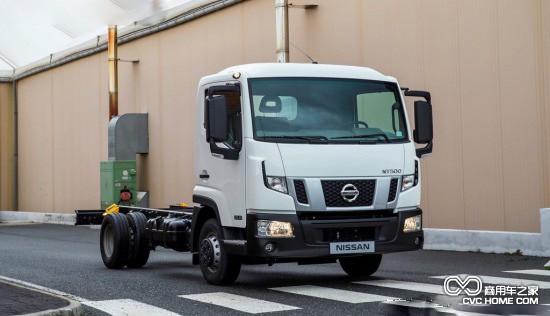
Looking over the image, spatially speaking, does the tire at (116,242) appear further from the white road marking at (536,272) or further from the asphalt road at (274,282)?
the white road marking at (536,272)

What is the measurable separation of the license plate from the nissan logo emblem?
0.48 m

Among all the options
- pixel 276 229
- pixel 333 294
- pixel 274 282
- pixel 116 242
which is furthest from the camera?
pixel 116 242

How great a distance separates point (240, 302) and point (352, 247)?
158 centimetres

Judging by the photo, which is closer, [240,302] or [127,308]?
[127,308]

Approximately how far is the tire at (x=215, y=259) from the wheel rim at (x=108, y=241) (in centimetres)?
319

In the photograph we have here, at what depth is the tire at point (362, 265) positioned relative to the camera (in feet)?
40.8

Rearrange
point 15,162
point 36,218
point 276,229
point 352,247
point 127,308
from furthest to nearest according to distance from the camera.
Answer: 1. point 15,162
2. point 36,218
3. point 352,247
4. point 276,229
5. point 127,308

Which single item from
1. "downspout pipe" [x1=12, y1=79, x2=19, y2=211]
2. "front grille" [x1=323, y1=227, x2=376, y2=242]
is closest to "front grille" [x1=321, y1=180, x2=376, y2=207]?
"front grille" [x1=323, y1=227, x2=376, y2=242]

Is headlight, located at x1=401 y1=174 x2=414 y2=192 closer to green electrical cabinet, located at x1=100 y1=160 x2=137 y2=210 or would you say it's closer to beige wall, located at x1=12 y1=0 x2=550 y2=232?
beige wall, located at x1=12 y1=0 x2=550 y2=232

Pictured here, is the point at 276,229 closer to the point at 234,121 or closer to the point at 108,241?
the point at 234,121

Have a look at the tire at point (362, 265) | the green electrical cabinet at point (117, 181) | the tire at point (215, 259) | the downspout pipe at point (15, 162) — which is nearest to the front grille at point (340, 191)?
the tire at point (215, 259)

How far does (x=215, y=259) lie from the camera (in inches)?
457

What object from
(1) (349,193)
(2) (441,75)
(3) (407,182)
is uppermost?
(2) (441,75)

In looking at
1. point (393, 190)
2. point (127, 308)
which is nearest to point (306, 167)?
point (393, 190)
